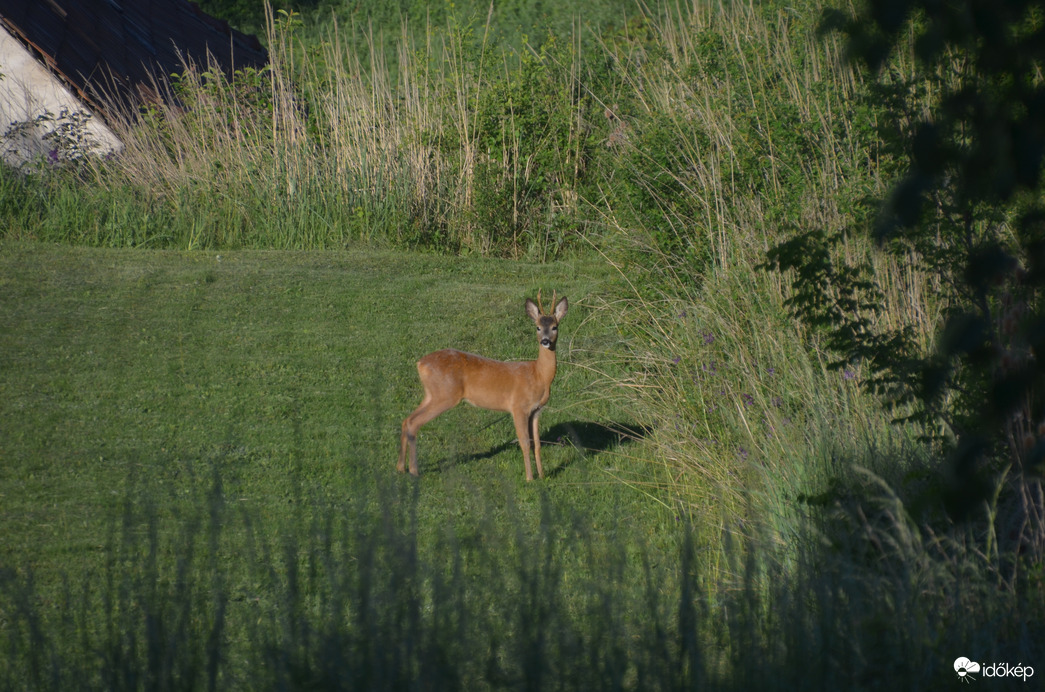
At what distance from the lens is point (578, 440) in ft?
23.4

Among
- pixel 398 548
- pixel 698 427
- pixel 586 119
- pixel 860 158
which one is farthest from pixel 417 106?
pixel 398 548

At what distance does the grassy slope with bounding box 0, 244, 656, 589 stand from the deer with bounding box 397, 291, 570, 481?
0.99 ft

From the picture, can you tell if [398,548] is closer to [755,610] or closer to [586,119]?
[755,610]

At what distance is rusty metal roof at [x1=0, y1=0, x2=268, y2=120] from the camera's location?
14.1 m

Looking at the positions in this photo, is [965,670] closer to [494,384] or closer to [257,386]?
[494,384]

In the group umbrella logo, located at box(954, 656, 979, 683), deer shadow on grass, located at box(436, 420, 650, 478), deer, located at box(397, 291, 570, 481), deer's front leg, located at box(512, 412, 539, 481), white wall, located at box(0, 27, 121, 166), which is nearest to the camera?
umbrella logo, located at box(954, 656, 979, 683)

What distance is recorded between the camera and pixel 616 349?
28.5 ft

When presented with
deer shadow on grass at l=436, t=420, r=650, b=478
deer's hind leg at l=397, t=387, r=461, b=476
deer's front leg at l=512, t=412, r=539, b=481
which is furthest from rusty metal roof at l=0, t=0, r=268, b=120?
deer's front leg at l=512, t=412, r=539, b=481

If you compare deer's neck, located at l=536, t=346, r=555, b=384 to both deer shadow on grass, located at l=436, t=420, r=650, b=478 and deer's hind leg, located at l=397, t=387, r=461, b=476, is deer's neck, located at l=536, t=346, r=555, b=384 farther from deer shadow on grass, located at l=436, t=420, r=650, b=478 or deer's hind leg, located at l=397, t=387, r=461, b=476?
deer's hind leg, located at l=397, t=387, r=461, b=476

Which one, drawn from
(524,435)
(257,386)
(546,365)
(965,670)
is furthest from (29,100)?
(965,670)

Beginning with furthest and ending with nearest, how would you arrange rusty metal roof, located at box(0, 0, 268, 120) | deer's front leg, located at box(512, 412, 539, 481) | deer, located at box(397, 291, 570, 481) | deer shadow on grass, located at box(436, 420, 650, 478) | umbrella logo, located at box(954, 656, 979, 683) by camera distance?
rusty metal roof, located at box(0, 0, 268, 120), deer shadow on grass, located at box(436, 420, 650, 478), deer, located at box(397, 291, 570, 481), deer's front leg, located at box(512, 412, 539, 481), umbrella logo, located at box(954, 656, 979, 683)

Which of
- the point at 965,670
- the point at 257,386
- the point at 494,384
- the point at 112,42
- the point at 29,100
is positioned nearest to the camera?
the point at 965,670

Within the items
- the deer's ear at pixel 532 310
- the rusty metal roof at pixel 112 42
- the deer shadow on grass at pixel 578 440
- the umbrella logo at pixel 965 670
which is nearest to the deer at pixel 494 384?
the deer's ear at pixel 532 310

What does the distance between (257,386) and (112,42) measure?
10574 millimetres
